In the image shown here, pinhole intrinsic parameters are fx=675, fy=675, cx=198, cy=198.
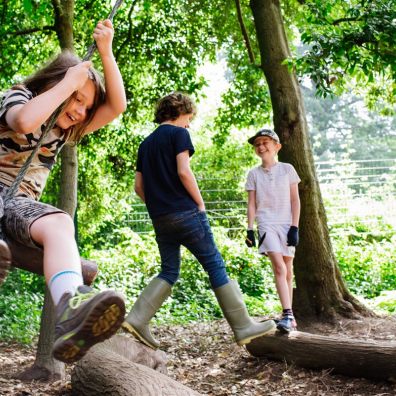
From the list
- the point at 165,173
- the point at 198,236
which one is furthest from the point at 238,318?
the point at 165,173

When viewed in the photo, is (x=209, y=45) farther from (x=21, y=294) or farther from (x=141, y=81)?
(x=21, y=294)

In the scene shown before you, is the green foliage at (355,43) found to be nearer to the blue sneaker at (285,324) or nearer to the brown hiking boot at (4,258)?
the blue sneaker at (285,324)

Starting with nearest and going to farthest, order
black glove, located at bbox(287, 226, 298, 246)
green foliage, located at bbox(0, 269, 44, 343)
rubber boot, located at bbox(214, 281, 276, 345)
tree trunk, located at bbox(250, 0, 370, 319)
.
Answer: rubber boot, located at bbox(214, 281, 276, 345)
black glove, located at bbox(287, 226, 298, 246)
tree trunk, located at bbox(250, 0, 370, 319)
green foliage, located at bbox(0, 269, 44, 343)

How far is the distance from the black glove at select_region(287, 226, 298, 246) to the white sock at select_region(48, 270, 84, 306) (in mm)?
3084

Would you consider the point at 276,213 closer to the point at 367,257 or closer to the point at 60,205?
the point at 60,205

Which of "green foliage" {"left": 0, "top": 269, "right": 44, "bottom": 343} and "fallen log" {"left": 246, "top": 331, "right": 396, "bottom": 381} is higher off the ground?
"green foliage" {"left": 0, "top": 269, "right": 44, "bottom": 343}

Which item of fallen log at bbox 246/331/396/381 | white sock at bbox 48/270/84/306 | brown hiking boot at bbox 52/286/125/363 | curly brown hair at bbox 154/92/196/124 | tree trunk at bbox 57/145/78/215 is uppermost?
curly brown hair at bbox 154/92/196/124

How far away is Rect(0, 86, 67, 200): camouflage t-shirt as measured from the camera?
3.04 m

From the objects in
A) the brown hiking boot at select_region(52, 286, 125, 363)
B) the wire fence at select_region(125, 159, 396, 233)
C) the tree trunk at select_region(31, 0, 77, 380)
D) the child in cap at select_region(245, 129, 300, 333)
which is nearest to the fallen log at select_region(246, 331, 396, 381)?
the child in cap at select_region(245, 129, 300, 333)

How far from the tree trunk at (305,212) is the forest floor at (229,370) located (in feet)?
0.88

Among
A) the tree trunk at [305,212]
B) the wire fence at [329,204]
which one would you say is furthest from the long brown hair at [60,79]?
the wire fence at [329,204]

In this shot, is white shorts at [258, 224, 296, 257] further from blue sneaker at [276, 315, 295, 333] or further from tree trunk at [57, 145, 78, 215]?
tree trunk at [57, 145, 78, 215]

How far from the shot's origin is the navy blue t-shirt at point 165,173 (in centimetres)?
486

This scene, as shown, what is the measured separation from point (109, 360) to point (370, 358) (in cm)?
186
